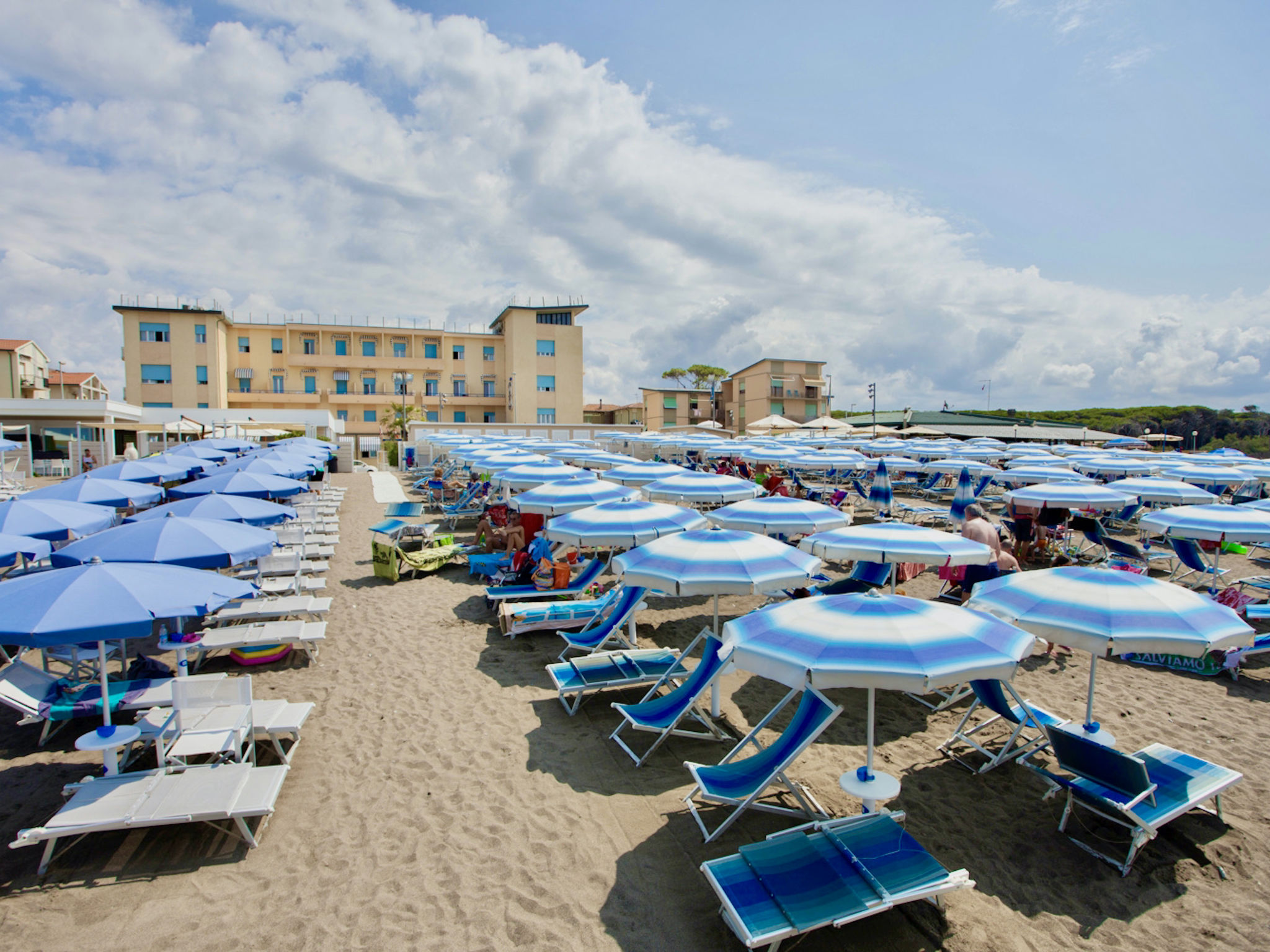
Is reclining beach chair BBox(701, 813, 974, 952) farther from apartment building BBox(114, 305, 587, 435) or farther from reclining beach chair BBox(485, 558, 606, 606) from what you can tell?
apartment building BBox(114, 305, 587, 435)

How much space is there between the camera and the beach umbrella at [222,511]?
8023mm

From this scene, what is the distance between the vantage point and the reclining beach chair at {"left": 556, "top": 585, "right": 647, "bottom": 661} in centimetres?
686

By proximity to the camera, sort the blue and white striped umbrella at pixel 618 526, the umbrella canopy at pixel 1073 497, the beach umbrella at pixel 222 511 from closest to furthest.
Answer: the blue and white striped umbrella at pixel 618 526 < the beach umbrella at pixel 222 511 < the umbrella canopy at pixel 1073 497

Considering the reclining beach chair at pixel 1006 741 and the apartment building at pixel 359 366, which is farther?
the apartment building at pixel 359 366

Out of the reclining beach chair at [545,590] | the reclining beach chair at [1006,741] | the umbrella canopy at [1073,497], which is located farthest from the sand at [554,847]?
the umbrella canopy at [1073,497]

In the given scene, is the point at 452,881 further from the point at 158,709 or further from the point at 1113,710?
the point at 1113,710

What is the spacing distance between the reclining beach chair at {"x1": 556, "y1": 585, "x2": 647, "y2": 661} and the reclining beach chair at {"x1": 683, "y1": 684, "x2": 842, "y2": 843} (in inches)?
106

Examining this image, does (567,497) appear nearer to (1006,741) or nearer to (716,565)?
(716,565)

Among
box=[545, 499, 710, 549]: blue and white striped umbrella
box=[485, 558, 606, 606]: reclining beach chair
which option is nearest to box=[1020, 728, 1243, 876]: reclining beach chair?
box=[545, 499, 710, 549]: blue and white striped umbrella

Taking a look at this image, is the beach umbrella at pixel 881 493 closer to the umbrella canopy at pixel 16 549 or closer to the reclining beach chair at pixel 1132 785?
the reclining beach chair at pixel 1132 785

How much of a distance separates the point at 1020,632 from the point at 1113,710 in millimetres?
3419

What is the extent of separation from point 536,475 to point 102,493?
717 centimetres

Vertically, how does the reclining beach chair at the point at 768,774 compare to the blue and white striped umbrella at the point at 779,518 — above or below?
below

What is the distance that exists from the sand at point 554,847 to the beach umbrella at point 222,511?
2829mm
